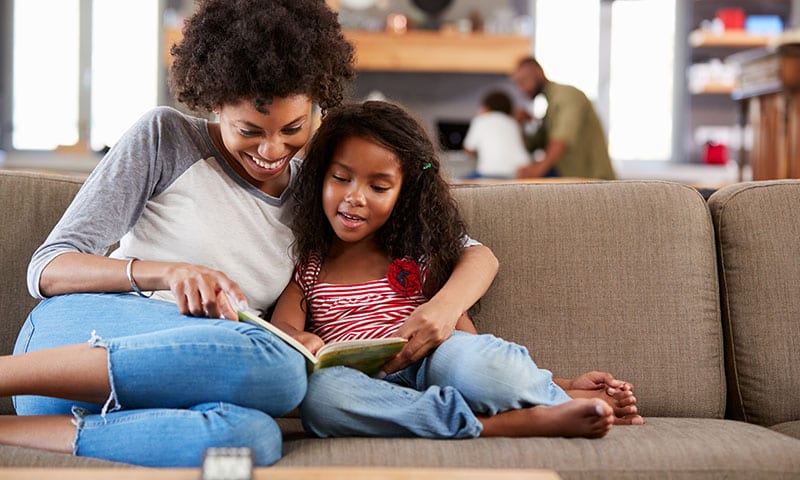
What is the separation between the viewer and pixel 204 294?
134 centimetres

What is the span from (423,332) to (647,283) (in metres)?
0.51

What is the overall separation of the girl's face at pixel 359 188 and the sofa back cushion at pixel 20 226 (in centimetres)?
53

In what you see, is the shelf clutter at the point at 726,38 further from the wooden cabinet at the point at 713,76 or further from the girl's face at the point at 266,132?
the girl's face at the point at 266,132

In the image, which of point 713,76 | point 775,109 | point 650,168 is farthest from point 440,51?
point 775,109

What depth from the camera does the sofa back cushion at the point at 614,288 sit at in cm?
170

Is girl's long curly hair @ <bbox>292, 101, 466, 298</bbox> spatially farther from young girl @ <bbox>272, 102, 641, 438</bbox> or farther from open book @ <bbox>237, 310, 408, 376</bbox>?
open book @ <bbox>237, 310, 408, 376</bbox>

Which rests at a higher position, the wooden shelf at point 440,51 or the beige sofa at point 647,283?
the wooden shelf at point 440,51

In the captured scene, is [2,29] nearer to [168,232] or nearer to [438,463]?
[168,232]

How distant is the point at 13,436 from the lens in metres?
1.29

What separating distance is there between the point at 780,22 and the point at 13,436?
7.09 metres

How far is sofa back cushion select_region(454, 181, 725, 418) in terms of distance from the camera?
5.57ft

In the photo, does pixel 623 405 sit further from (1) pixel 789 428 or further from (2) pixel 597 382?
(1) pixel 789 428

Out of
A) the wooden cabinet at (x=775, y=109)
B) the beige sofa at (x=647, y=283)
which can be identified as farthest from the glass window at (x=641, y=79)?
the beige sofa at (x=647, y=283)

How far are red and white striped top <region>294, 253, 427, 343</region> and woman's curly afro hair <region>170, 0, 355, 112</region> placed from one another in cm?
35
